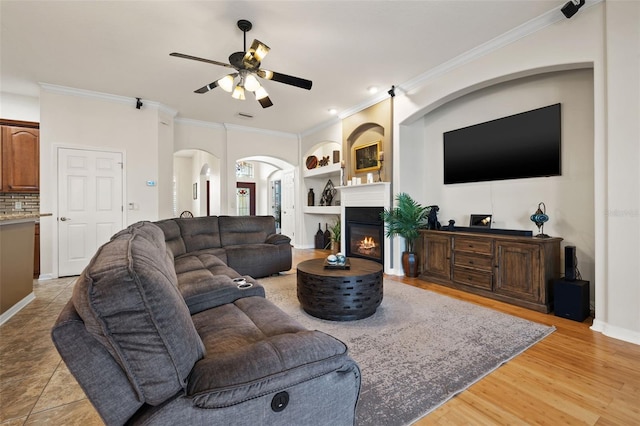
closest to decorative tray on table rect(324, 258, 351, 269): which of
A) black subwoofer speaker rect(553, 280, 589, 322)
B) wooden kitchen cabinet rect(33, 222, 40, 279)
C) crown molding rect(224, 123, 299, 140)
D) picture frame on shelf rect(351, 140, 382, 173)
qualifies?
black subwoofer speaker rect(553, 280, 589, 322)

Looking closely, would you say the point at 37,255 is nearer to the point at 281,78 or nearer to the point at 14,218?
the point at 14,218

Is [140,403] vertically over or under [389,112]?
under

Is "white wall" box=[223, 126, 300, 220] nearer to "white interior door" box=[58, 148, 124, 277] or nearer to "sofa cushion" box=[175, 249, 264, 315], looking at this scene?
"white interior door" box=[58, 148, 124, 277]

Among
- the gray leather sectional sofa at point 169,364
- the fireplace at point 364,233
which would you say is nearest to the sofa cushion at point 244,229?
the fireplace at point 364,233

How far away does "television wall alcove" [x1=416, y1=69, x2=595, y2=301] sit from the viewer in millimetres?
3094

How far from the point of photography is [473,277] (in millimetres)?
3625

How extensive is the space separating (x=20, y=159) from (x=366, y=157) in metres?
5.66

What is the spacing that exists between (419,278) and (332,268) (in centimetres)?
200

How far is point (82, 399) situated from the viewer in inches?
65.3

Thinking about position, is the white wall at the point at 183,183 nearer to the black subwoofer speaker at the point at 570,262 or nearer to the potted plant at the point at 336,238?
the potted plant at the point at 336,238

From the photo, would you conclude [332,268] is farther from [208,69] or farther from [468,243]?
[208,69]

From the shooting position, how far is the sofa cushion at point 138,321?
0.73 m

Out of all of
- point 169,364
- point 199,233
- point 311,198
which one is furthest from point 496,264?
point 311,198

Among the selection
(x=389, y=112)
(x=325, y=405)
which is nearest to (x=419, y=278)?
(x=389, y=112)
